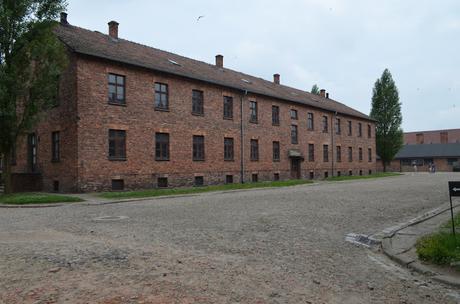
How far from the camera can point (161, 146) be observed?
22.6m

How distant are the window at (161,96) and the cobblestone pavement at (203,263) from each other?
43.7 ft

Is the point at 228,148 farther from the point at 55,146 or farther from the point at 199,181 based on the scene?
the point at 55,146

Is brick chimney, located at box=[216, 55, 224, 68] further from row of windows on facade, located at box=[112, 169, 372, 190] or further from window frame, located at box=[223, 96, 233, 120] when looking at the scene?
row of windows on facade, located at box=[112, 169, 372, 190]

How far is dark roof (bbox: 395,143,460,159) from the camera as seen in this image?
62.4 m

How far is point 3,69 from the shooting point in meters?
16.3

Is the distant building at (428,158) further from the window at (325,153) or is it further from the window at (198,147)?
the window at (198,147)

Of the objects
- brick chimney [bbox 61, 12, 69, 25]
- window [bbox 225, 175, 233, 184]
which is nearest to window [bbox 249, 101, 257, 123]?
window [bbox 225, 175, 233, 184]

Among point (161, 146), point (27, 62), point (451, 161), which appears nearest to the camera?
point (27, 62)

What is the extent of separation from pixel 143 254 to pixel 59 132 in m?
16.3

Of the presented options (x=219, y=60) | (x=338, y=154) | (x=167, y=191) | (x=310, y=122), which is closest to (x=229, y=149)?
(x=167, y=191)

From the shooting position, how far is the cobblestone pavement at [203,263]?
430cm

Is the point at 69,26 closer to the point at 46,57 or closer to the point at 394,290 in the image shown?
the point at 46,57

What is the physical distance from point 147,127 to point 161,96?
233 centimetres

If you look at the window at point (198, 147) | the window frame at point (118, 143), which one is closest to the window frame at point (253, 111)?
the window at point (198, 147)
